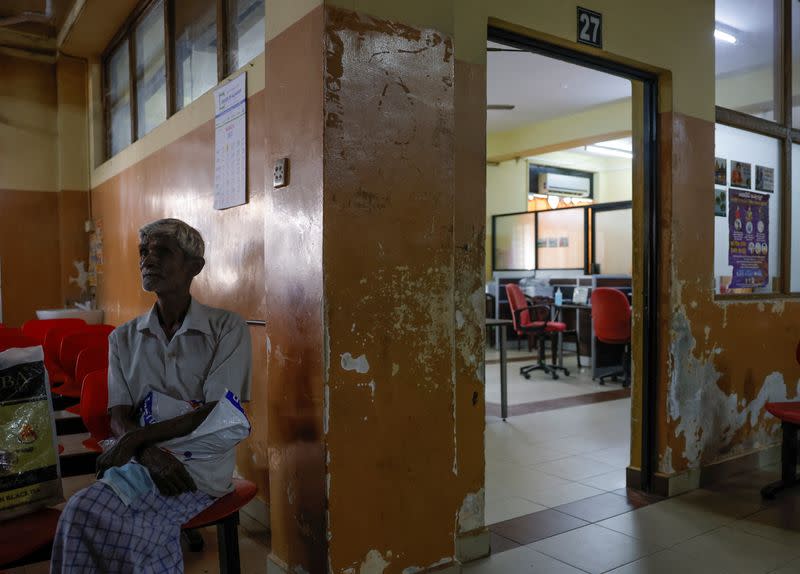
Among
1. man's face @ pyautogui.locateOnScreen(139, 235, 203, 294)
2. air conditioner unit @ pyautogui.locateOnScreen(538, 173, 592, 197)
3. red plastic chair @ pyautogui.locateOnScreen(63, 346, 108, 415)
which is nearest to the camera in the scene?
man's face @ pyautogui.locateOnScreen(139, 235, 203, 294)

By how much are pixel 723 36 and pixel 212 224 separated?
312cm

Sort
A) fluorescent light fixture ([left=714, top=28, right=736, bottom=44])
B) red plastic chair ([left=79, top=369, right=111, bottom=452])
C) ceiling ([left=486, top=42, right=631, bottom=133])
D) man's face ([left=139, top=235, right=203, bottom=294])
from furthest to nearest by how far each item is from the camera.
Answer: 1. ceiling ([left=486, top=42, right=631, bottom=133])
2. fluorescent light fixture ([left=714, top=28, right=736, bottom=44])
3. red plastic chair ([left=79, top=369, right=111, bottom=452])
4. man's face ([left=139, top=235, right=203, bottom=294])

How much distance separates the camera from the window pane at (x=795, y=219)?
4035 millimetres

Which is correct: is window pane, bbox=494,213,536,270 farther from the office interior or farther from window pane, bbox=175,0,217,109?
window pane, bbox=175,0,217,109

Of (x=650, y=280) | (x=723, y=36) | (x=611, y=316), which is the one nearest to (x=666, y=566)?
(x=650, y=280)

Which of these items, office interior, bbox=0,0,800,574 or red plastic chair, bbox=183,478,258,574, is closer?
red plastic chair, bbox=183,478,258,574

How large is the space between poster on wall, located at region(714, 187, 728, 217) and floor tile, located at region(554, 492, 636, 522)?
5.57 feet

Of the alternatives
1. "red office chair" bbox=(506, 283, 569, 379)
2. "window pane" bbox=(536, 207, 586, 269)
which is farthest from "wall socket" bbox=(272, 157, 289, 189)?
"window pane" bbox=(536, 207, 586, 269)

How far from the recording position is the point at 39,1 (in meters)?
4.93

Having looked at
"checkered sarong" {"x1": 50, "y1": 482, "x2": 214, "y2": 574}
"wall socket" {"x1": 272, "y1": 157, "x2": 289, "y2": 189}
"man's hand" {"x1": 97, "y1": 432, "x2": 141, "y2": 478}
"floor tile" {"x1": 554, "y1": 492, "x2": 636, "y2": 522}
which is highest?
"wall socket" {"x1": 272, "y1": 157, "x2": 289, "y2": 189}

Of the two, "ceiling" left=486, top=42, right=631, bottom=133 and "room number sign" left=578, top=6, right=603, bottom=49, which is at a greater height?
"ceiling" left=486, top=42, right=631, bottom=133

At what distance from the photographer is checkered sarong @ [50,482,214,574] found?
1.42 metres

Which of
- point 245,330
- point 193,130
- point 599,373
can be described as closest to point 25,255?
point 193,130

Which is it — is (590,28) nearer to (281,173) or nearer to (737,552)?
(281,173)
